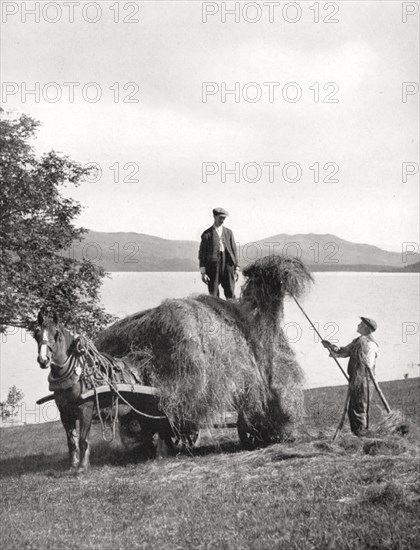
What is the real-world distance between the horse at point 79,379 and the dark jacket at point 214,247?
2926 millimetres

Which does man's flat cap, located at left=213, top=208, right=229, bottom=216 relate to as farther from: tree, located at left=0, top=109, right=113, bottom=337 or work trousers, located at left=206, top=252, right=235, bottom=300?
tree, located at left=0, top=109, right=113, bottom=337

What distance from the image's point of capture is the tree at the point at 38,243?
18.1m

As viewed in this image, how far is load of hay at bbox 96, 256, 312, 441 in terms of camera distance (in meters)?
9.91

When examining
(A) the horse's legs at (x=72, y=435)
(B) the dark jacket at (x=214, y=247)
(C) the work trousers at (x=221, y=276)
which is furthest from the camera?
(C) the work trousers at (x=221, y=276)

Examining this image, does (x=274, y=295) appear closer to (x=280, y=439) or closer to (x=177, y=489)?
(x=280, y=439)

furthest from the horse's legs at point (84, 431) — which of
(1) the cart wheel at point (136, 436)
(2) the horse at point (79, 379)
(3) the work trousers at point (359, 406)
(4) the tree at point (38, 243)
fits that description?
(4) the tree at point (38, 243)

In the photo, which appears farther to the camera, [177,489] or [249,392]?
[249,392]

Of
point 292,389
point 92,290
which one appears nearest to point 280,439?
point 292,389

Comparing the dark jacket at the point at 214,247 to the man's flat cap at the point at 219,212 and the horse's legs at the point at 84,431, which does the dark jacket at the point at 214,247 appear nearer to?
the man's flat cap at the point at 219,212

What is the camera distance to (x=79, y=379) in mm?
9586

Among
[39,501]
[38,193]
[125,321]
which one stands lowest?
[39,501]

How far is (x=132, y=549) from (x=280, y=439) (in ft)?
16.4

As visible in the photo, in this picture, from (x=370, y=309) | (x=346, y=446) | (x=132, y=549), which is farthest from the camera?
(x=370, y=309)

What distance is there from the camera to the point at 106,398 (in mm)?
10109
